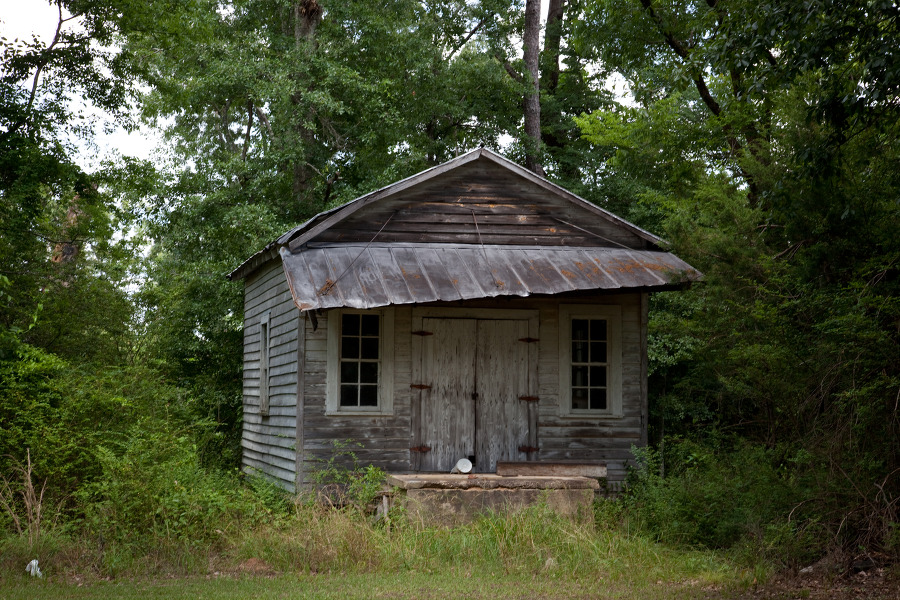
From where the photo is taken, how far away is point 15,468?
1035 centimetres

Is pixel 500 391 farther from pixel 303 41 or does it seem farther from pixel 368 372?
pixel 303 41

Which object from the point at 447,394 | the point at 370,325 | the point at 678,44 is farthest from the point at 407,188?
the point at 678,44

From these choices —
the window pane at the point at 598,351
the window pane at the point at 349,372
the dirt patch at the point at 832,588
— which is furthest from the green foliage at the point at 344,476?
the dirt patch at the point at 832,588

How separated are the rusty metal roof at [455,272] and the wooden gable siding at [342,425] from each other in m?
0.95

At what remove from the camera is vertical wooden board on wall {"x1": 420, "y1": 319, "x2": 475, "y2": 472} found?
12422 millimetres

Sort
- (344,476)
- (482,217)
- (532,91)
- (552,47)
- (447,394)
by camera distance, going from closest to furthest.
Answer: (344,476) → (447,394) → (482,217) → (532,91) → (552,47)

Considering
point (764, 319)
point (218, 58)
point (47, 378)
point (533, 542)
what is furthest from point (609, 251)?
point (218, 58)

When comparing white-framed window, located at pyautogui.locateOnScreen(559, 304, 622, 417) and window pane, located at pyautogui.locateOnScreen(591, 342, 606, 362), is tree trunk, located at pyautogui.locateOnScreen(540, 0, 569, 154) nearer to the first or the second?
white-framed window, located at pyautogui.locateOnScreen(559, 304, 622, 417)

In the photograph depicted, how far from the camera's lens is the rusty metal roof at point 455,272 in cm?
1104

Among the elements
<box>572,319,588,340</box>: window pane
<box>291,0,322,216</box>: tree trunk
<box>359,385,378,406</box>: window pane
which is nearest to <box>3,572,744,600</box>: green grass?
<box>359,385,378,406</box>: window pane

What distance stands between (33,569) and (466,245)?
704 centimetres

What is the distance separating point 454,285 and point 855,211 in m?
4.89

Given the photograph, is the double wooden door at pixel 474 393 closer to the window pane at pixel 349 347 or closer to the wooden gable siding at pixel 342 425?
the wooden gable siding at pixel 342 425

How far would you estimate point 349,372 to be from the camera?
1230 cm
